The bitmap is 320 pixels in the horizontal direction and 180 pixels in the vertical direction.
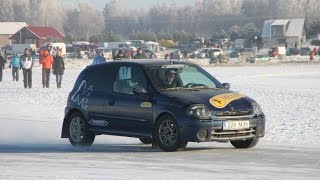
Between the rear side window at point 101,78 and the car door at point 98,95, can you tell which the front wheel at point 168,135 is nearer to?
the car door at point 98,95

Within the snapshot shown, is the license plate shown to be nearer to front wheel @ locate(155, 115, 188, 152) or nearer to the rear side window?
front wheel @ locate(155, 115, 188, 152)

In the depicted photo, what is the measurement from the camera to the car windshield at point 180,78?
13773 millimetres

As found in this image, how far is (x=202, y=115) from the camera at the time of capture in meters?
12.9

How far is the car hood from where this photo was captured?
1296 cm

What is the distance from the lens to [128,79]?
46.5 feet

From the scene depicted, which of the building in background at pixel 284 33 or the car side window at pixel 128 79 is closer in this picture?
the car side window at pixel 128 79

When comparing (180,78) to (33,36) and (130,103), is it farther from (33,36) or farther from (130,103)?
(33,36)

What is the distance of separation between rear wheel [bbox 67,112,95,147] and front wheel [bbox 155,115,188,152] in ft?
5.67

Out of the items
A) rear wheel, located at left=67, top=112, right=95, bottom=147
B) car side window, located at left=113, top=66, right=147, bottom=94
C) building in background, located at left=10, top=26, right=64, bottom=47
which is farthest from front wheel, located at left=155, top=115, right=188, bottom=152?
building in background, located at left=10, top=26, right=64, bottom=47

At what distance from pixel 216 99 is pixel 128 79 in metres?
1.76

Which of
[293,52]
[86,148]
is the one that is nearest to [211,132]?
[86,148]

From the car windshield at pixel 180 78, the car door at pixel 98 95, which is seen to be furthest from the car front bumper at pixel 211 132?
the car door at pixel 98 95

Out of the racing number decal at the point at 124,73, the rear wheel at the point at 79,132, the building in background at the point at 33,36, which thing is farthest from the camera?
the building in background at the point at 33,36

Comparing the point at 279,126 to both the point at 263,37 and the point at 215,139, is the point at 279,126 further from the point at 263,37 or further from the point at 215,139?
the point at 263,37
